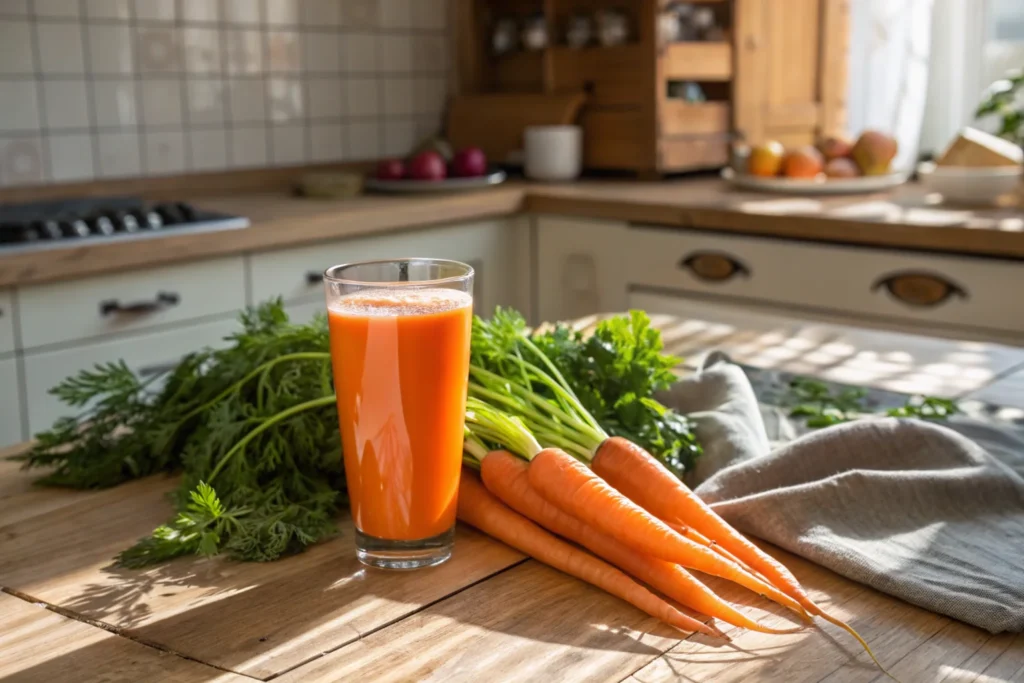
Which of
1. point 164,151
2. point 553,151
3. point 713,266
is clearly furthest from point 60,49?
point 713,266

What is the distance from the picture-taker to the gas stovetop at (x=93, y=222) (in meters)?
2.06

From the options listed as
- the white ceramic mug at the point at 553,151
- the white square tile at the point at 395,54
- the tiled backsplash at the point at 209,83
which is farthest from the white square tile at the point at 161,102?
the white ceramic mug at the point at 553,151

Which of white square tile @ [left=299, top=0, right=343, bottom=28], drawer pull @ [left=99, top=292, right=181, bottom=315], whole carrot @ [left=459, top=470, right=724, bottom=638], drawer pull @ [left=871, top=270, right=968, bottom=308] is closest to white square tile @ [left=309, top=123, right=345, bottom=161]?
white square tile @ [left=299, top=0, right=343, bottom=28]

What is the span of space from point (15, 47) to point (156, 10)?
1.19 ft

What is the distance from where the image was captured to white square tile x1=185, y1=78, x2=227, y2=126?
292 cm

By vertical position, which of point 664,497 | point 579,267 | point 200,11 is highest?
point 200,11

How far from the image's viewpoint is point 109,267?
2.08 metres

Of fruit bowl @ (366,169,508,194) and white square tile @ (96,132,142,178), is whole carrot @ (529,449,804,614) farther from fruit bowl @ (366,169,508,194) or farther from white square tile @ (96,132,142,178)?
white square tile @ (96,132,142,178)

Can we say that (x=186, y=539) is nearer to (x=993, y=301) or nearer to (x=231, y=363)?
(x=231, y=363)

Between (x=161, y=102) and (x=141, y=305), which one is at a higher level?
(x=161, y=102)

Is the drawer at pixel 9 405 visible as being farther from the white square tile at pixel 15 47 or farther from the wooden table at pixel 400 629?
the wooden table at pixel 400 629

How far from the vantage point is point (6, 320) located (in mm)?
1963

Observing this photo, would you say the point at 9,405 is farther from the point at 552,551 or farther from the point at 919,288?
the point at 919,288

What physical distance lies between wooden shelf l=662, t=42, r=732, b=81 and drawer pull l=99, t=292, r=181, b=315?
57.3 inches
